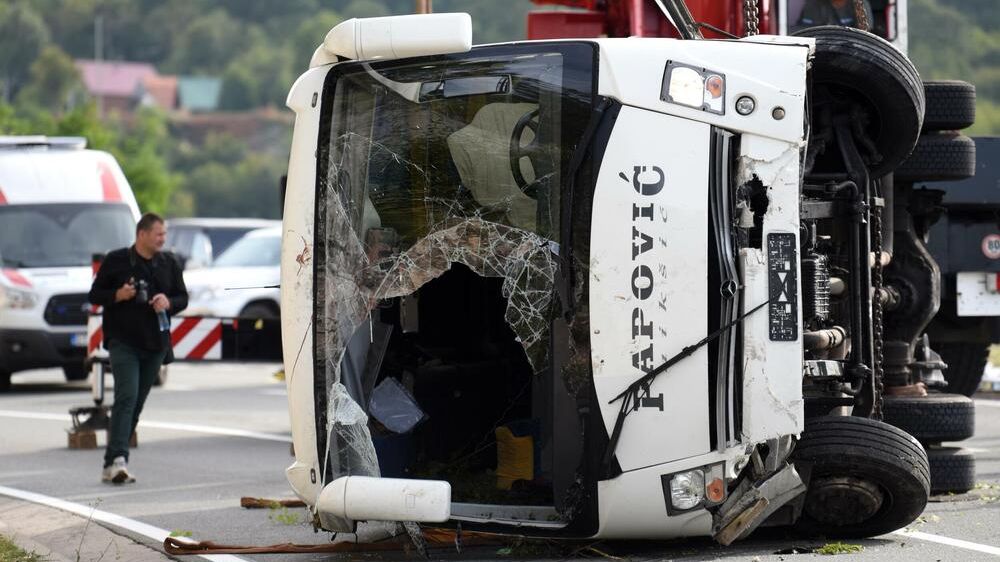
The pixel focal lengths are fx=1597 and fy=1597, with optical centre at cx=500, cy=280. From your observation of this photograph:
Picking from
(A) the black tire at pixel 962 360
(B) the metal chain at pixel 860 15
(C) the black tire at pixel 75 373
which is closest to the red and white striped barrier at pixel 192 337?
(C) the black tire at pixel 75 373

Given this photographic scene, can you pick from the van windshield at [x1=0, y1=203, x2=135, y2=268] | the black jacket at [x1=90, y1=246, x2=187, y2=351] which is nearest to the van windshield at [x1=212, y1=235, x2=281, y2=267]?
the van windshield at [x1=0, y1=203, x2=135, y2=268]

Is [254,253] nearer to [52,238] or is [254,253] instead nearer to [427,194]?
[52,238]

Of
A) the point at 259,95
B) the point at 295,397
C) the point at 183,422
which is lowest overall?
the point at 183,422

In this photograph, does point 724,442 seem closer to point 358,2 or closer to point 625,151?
point 625,151

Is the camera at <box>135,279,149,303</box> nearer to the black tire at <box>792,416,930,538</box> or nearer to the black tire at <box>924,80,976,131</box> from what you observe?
the black tire at <box>792,416,930,538</box>

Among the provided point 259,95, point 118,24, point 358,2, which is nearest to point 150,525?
point 358,2

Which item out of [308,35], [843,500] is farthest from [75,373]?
[308,35]

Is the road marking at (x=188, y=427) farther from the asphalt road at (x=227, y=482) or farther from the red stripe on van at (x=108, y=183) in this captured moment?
the red stripe on van at (x=108, y=183)

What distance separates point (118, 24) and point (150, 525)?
189 meters

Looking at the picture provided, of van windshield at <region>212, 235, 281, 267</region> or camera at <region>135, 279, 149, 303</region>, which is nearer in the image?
camera at <region>135, 279, 149, 303</region>

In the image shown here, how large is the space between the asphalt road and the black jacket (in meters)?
1.02

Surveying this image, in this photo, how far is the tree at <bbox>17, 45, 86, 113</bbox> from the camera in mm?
147550

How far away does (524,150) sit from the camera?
7.26 metres

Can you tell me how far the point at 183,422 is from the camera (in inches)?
593
